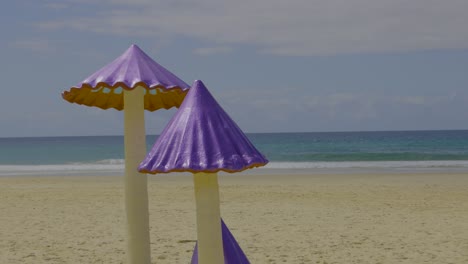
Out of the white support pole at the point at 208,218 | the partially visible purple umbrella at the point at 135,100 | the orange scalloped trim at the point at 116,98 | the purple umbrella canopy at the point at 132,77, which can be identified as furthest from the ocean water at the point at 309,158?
the white support pole at the point at 208,218

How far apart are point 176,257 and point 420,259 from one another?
10.5 feet

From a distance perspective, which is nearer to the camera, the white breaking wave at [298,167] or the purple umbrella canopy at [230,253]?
the purple umbrella canopy at [230,253]

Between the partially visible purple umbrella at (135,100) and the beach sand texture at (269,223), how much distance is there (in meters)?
3.54

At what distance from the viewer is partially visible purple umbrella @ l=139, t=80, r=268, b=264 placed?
4.14 metres

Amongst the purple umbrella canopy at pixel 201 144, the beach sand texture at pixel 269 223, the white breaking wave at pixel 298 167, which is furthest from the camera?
the white breaking wave at pixel 298 167

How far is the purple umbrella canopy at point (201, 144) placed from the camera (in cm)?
413

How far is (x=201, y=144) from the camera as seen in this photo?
4.24 metres

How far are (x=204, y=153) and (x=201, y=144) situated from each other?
0.26ft

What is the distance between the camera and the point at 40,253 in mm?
9867

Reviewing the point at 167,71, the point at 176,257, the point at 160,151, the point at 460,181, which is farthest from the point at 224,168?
the point at 460,181

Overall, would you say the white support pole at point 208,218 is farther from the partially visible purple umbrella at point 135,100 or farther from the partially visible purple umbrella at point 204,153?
the partially visible purple umbrella at point 135,100

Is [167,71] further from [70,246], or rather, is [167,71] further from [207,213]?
[70,246]

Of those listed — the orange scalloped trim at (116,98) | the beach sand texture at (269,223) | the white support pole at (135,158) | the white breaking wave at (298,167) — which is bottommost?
the beach sand texture at (269,223)

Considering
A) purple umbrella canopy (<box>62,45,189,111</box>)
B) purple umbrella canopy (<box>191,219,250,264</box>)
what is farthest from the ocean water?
purple umbrella canopy (<box>191,219,250,264</box>)
